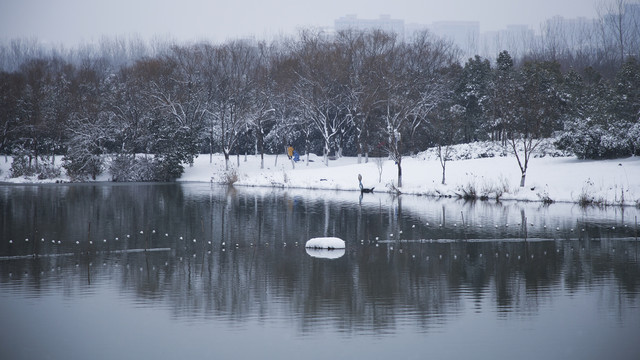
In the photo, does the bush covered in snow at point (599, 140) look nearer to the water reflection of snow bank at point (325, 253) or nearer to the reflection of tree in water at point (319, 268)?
the reflection of tree in water at point (319, 268)

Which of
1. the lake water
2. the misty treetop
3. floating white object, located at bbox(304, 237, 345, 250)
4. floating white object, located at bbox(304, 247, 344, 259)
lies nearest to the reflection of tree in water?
the lake water

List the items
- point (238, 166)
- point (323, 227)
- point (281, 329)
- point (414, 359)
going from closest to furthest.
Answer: point (414, 359) < point (281, 329) < point (323, 227) < point (238, 166)

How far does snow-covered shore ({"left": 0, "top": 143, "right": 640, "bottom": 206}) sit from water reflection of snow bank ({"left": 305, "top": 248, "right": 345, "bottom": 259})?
1960cm

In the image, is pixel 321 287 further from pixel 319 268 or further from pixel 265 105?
pixel 265 105

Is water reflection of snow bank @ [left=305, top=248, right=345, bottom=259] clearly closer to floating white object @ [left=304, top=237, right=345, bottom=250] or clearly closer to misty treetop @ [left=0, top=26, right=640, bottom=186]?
floating white object @ [left=304, top=237, right=345, bottom=250]

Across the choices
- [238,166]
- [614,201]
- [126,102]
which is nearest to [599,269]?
[614,201]

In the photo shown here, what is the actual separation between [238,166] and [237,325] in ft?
174

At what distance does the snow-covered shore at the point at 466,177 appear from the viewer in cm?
4109

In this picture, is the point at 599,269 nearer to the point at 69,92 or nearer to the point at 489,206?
the point at 489,206

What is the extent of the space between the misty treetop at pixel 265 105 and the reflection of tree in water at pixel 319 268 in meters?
30.1

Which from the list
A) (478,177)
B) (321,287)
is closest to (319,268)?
(321,287)

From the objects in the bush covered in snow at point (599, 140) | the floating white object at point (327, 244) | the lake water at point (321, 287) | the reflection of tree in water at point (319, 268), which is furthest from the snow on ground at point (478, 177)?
the floating white object at point (327, 244)

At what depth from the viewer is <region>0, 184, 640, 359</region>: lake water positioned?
14.1 meters

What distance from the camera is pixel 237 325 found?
15.5m
